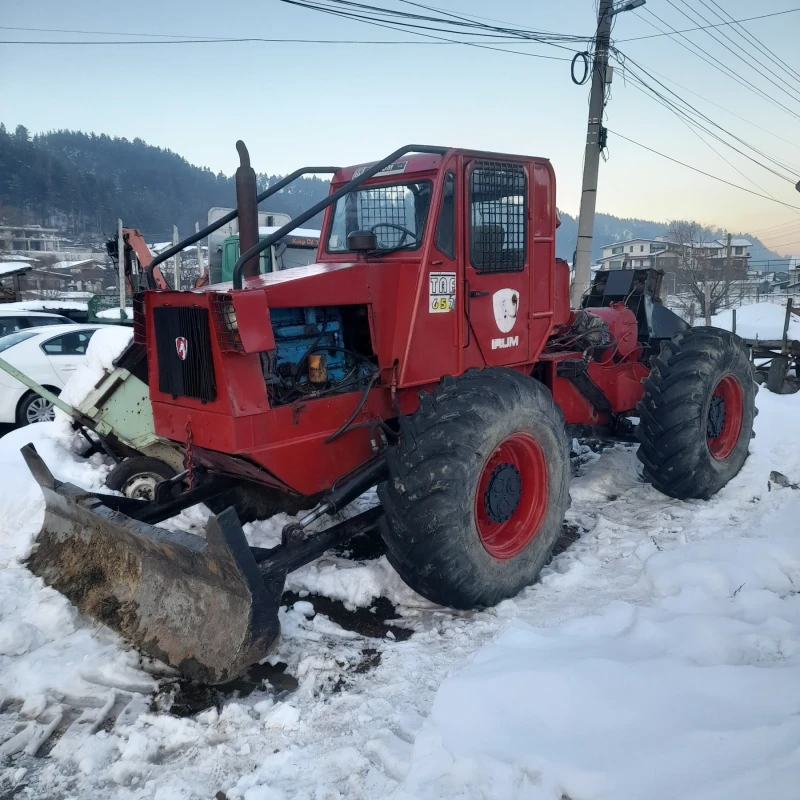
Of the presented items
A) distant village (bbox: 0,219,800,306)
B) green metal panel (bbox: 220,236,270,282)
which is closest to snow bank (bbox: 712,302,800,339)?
distant village (bbox: 0,219,800,306)

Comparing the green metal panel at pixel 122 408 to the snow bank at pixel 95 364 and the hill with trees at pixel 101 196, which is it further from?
the hill with trees at pixel 101 196

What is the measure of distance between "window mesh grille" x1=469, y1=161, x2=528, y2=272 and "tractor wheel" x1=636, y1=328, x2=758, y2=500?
183 cm

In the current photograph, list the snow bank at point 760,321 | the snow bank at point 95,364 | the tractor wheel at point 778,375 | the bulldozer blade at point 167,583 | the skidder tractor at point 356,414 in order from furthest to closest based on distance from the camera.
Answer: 1. the snow bank at point 760,321
2. the tractor wheel at point 778,375
3. the snow bank at point 95,364
4. the skidder tractor at point 356,414
5. the bulldozer blade at point 167,583

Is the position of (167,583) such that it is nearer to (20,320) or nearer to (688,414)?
(688,414)

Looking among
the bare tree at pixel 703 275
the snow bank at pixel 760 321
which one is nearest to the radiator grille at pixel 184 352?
the snow bank at pixel 760 321

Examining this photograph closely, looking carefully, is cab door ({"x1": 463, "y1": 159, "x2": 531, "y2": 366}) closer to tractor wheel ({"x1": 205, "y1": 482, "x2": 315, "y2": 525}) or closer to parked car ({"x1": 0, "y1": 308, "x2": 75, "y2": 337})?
tractor wheel ({"x1": 205, "y1": 482, "x2": 315, "y2": 525})

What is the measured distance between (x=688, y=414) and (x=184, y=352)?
13.3 feet

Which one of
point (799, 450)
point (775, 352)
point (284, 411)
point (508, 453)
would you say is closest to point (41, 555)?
point (284, 411)

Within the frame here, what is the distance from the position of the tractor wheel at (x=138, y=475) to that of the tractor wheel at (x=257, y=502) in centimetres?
105

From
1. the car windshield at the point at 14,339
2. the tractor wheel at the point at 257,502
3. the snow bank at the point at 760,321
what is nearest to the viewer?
the tractor wheel at the point at 257,502

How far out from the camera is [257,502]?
539 cm

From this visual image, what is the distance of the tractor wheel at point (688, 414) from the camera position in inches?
222

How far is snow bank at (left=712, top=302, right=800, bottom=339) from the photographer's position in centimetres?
2359

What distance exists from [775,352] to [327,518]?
10.9 metres
